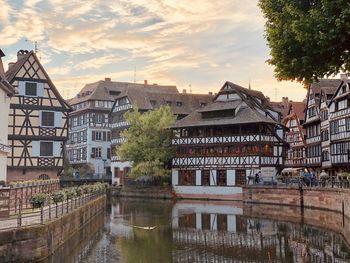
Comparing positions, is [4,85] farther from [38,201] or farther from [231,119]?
[231,119]

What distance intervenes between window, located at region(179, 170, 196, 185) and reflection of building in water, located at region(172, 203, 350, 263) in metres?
22.9

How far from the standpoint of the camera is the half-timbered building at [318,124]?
6419cm

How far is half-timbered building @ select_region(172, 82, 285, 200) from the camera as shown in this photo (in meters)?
61.8

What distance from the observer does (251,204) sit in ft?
186

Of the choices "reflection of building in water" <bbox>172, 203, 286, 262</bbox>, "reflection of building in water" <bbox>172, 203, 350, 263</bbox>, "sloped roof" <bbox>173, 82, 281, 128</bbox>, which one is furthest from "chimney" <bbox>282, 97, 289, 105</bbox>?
"reflection of building in water" <bbox>172, 203, 350, 263</bbox>

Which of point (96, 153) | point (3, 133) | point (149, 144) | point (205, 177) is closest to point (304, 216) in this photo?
point (205, 177)

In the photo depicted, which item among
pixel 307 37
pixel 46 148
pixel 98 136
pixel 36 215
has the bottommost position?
Result: pixel 36 215

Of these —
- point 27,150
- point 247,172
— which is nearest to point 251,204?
point 247,172

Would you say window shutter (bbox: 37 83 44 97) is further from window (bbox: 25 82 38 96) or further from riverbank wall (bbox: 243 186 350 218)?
riverbank wall (bbox: 243 186 350 218)

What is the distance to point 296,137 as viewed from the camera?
254ft

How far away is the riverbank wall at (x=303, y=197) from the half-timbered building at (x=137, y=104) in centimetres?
2522

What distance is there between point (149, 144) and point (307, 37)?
4845 cm

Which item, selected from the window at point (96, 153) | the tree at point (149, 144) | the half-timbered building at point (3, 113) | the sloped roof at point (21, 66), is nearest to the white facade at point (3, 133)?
the half-timbered building at point (3, 113)

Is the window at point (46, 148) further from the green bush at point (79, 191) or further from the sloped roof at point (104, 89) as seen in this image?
the sloped roof at point (104, 89)
